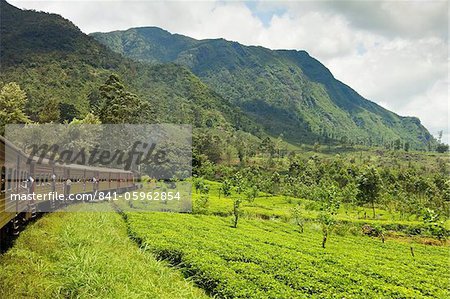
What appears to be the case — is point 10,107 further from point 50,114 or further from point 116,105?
point 116,105

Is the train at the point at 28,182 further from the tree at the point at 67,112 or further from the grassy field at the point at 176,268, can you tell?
the tree at the point at 67,112

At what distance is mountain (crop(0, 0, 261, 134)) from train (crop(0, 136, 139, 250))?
2036 inches

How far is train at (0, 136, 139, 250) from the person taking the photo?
12.5 m

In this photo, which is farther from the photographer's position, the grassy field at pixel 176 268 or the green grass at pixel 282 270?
the green grass at pixel 282 270

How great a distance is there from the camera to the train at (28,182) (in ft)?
40.9

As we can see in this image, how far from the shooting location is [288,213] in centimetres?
4522

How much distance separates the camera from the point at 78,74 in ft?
336

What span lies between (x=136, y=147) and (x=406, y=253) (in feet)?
169

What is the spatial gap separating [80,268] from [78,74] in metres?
101

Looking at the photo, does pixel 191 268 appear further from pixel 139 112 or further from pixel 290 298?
pixel 139 112

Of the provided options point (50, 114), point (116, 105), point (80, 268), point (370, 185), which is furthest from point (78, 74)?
point (80, 268)

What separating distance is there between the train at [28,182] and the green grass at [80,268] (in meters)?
0.89

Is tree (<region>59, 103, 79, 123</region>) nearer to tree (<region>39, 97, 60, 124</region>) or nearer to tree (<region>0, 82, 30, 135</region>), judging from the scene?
tree (<region>39, 97, 60, 124</region>)

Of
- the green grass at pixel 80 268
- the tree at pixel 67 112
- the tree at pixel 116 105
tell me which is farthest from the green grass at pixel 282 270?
the tree at pixel 67 112
